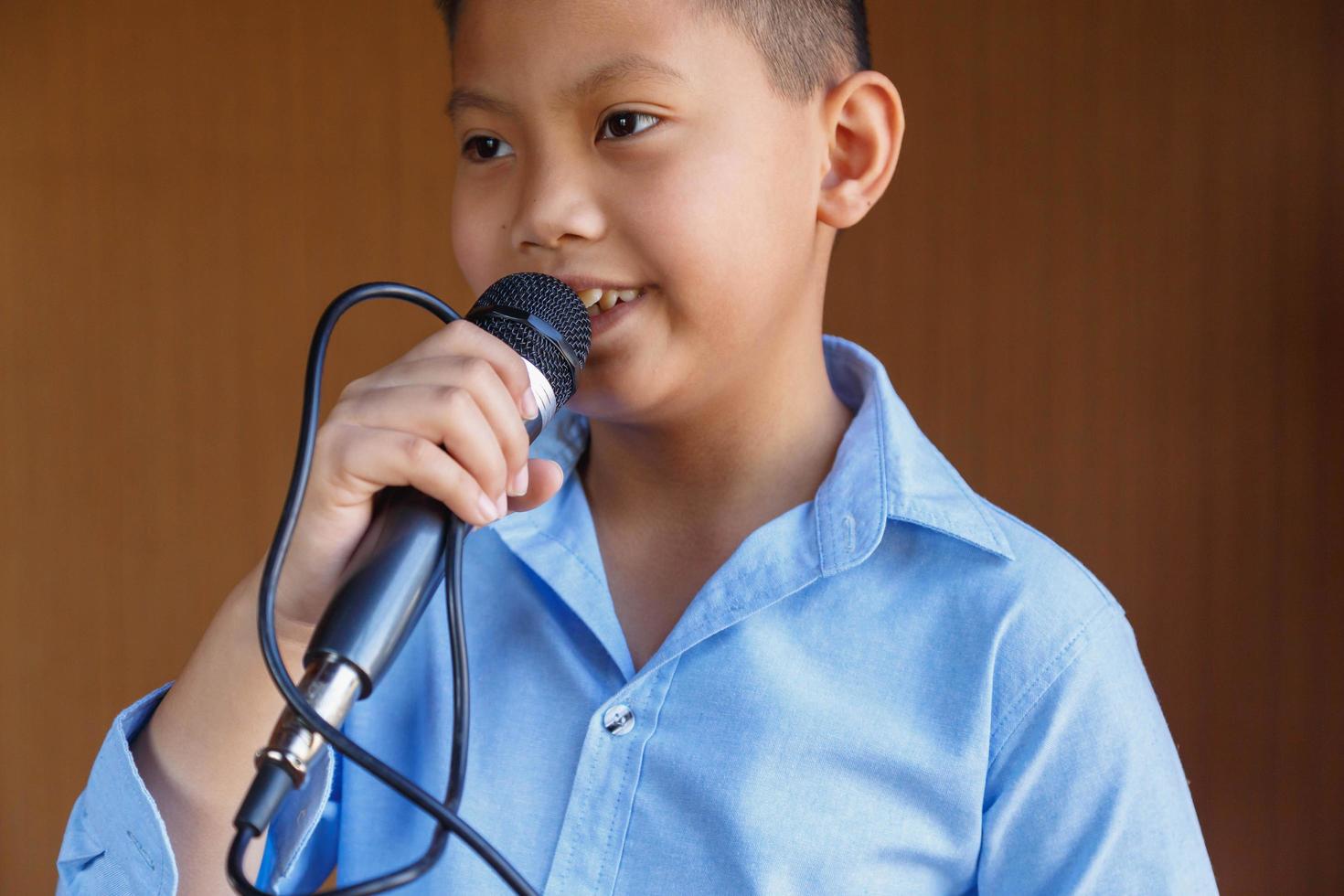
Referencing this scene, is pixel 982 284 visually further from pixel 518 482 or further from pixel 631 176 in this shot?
pixel 518 482

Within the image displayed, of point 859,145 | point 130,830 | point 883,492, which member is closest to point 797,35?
point 859,145

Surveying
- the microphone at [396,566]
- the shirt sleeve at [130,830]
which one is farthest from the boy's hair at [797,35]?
the shirt sleeve at [130,830]

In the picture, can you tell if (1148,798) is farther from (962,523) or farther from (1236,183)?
(1236,183)

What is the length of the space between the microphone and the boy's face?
9 cm

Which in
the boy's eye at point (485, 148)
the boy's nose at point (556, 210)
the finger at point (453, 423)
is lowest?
the finger at point (453, 423)

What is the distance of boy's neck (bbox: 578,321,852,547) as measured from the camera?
846 millimetres

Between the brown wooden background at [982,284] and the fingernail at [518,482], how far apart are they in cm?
129

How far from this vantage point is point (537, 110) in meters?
0.71

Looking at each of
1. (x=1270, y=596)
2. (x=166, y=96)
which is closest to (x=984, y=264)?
(x=1270, y=596)

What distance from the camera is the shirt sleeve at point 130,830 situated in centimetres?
66

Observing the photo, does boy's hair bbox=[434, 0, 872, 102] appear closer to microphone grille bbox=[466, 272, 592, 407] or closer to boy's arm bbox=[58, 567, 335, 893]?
microphone grille bbox=[466, 272, 592, 407]

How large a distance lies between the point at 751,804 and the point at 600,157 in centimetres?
40

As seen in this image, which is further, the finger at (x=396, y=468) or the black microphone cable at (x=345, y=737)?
the finger at (x=396, y=468)

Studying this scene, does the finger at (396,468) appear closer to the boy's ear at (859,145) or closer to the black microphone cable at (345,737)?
the black microphone cable at (345,737)
